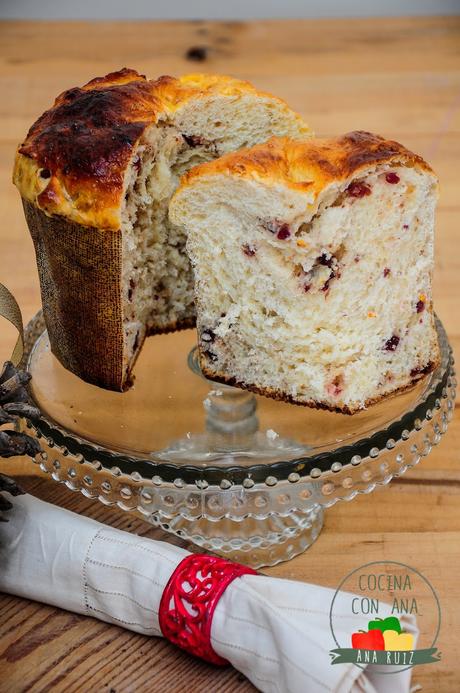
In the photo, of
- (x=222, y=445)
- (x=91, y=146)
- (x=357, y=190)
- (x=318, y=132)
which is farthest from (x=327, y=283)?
(x=318, y=132)

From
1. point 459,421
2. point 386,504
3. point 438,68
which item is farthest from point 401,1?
point 386,504

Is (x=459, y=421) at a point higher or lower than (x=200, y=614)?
lower

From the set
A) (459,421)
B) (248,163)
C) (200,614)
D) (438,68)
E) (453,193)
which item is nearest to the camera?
(200,614)

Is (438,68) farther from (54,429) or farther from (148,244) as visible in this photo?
(54,429)

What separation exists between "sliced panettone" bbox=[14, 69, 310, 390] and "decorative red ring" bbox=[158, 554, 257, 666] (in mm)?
338

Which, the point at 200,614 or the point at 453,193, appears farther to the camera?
the point at 453,193

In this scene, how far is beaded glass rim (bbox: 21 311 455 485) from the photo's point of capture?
1.43 metres

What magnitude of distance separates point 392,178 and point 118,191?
374 mm

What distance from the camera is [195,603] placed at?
1413 mm

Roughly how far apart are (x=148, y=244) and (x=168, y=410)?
0.28m

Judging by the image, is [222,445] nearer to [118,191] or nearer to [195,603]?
[195,603]

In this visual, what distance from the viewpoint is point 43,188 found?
1553 millimetres

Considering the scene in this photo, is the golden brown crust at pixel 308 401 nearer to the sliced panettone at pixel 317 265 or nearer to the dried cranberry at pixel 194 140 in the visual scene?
the sliced panettone at pixel 317 265

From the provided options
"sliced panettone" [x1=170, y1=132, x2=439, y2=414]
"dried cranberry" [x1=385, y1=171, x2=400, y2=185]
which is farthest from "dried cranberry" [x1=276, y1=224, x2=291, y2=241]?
"dried cranberry" [x1=385, y1=171, x2=400, y2=185]
